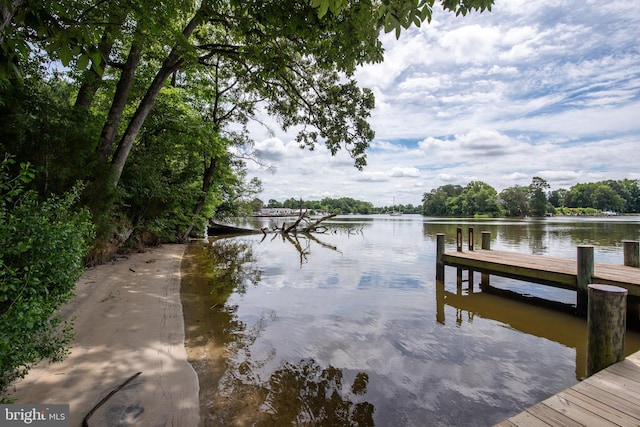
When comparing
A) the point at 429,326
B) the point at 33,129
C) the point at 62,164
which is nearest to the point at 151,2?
the point at 33,129

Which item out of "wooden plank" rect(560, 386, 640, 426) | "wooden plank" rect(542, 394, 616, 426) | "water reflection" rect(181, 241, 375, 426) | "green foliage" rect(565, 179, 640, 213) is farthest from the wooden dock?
"green foliage" rect(565, 179, 640, 213)

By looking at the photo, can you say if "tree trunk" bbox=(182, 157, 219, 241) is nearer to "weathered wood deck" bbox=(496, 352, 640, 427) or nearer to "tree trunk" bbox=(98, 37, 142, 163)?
"tree trunk" bbox=(98, 37, 142, 163)

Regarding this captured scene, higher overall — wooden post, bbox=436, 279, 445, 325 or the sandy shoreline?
the sandy shoreline

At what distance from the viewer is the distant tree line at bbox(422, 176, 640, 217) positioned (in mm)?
84312

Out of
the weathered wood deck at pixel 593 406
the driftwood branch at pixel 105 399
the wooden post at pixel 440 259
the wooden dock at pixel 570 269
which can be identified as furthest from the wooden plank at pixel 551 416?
the wooden post at pixel 440 259

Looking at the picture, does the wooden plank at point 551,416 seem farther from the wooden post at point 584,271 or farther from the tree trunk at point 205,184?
the tree trunk at point 205,184

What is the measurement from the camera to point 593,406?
2559mm

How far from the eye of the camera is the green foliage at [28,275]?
2.09m

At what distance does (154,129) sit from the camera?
11867mm

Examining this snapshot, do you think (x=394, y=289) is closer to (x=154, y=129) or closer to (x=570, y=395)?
(x=570, y=395)

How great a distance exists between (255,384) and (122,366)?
5.67 ft

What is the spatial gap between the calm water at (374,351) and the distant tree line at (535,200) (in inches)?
3533

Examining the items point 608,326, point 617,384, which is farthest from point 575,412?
point 608,326

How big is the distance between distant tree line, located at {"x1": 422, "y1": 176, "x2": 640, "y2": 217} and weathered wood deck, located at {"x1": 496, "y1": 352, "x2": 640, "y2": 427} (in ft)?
313
